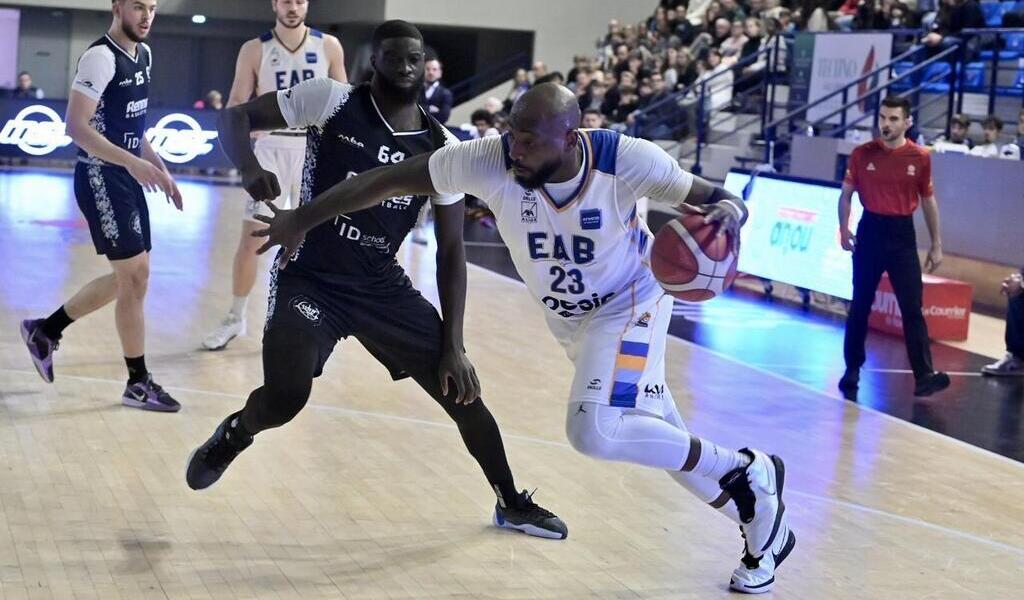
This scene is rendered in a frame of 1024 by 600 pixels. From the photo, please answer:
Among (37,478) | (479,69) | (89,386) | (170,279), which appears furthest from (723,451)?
(479,69)

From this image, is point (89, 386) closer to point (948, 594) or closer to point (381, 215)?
point (381, 215)

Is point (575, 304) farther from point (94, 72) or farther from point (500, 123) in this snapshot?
point (500, 123)

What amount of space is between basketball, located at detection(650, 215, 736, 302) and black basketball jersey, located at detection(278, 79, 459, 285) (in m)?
1.15

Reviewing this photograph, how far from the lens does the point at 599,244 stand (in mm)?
4605

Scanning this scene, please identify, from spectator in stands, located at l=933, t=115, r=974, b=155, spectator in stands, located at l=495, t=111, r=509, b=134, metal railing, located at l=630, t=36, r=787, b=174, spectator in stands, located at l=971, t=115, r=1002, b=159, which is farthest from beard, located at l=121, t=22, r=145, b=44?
spectator in stands, located at l=495, t=111, r=509, b=134

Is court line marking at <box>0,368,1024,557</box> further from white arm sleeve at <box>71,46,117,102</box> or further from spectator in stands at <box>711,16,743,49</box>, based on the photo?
spectator in stands at <box>711,16,743,49</box>

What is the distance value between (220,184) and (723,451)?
17287mm

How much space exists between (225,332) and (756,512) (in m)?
4.67

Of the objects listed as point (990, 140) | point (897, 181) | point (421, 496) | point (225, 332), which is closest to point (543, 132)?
point (421, 496)

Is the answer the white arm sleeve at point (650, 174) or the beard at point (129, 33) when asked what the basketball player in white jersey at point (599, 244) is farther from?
the beard at point (129, 33)

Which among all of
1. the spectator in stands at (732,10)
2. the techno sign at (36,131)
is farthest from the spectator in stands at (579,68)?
the techno sign at (36,131)

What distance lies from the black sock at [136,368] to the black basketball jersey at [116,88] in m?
0.98

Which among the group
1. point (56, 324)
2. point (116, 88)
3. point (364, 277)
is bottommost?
point (56, 324)

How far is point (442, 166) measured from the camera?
4.57 m
